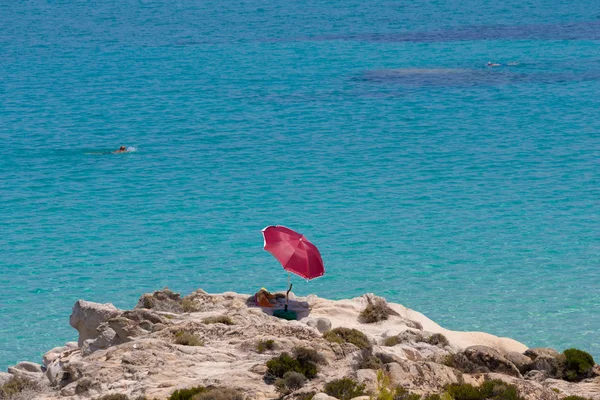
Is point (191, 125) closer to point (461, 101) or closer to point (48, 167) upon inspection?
point (48, 167)

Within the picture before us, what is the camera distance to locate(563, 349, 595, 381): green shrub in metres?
13.0

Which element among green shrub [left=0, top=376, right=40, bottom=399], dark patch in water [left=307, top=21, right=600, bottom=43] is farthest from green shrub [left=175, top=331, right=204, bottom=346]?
dark patch in water [left=307, top=21, right=600, bottom=43]

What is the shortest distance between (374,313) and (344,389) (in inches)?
209

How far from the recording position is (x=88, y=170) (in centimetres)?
3030

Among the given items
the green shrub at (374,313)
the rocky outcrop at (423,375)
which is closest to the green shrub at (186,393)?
the rocky outcrop at (423,375)

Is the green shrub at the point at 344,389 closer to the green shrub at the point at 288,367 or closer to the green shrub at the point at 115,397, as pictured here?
the green shrub at the point at 288,367

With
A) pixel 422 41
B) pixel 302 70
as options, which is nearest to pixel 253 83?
pixel 302 70

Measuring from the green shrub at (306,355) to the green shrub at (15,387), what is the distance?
3.67 metres

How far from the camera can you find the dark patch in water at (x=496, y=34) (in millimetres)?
53425

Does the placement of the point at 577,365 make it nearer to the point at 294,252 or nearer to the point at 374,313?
the point at 374,313

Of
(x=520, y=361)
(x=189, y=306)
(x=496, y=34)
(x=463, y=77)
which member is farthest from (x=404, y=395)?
(x=496, y=34)

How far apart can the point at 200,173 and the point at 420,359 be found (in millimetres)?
17086

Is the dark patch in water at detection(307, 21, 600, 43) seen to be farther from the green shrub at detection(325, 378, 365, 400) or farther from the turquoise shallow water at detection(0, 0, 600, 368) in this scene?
the green shrub at detection(325, 378, 365, 400)

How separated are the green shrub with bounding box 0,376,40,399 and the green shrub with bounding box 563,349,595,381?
736 cm
